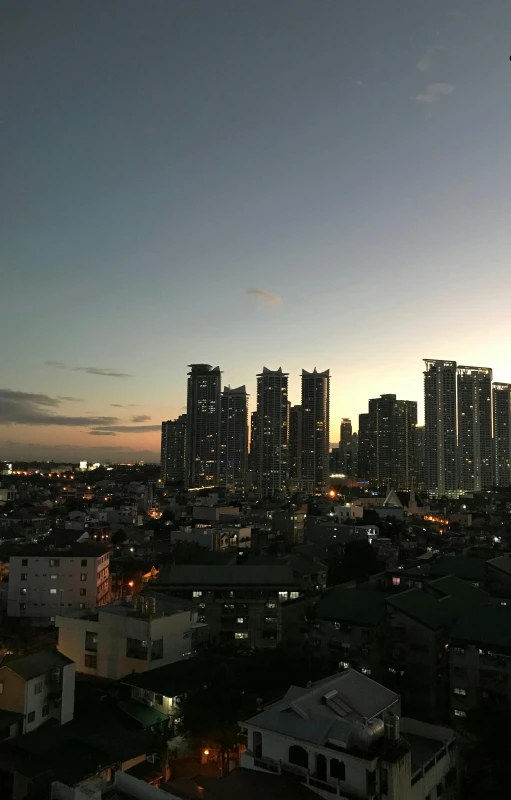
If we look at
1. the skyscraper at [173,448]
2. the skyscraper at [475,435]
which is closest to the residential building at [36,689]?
the skyscraper at [475,435]

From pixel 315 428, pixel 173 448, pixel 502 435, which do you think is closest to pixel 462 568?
pixel 502 435

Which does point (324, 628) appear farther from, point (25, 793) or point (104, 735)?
point (25, 793)

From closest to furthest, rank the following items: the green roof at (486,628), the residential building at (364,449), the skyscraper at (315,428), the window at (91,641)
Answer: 1. the green roof at (486,628)
2. the window at (91,641)
3. the skyscraper at (315,428)
4. the residential building at (364,449)

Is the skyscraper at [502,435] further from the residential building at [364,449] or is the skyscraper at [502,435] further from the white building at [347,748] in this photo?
the white building at [347,748]

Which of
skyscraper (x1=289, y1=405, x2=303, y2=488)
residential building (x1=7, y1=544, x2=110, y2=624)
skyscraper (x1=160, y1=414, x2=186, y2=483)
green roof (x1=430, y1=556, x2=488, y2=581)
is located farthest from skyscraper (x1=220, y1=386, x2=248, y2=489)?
green roof (x1=430, y1=556, x2=488, y2=581)

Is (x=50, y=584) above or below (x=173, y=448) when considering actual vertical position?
below

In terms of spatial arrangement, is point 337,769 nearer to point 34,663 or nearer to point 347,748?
point 347,748

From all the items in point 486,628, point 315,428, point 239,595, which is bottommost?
point 239,595
